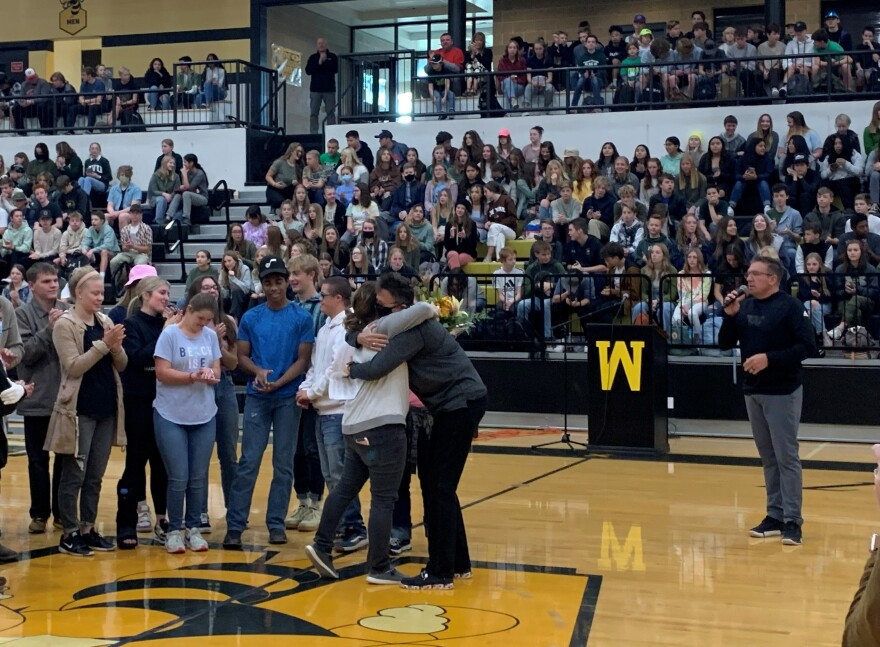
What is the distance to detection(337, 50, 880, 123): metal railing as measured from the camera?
63.4 ft

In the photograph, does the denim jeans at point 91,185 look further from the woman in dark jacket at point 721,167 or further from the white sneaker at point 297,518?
the white sneaker at point 297,518

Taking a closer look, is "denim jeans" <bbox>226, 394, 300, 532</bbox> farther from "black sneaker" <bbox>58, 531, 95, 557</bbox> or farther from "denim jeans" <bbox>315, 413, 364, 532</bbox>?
"black sneaker" <bbox>58, 531, 95, 557</bbox>

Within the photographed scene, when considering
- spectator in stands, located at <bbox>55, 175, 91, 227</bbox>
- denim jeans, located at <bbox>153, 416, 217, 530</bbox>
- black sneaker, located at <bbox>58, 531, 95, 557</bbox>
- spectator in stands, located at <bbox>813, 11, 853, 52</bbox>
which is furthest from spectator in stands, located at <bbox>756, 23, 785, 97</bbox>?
black sneaker, located at <bbox>58, 531, 95, 557</bbox>

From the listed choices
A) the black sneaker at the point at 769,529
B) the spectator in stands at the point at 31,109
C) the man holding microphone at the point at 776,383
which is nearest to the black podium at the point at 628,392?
the man holding microphone at the point at 776,383

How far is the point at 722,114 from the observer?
19.4 meters

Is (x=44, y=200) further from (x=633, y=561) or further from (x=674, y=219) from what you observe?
(x=633, y=561)

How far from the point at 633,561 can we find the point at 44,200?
50.7ft

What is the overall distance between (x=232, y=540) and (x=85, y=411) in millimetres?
1250

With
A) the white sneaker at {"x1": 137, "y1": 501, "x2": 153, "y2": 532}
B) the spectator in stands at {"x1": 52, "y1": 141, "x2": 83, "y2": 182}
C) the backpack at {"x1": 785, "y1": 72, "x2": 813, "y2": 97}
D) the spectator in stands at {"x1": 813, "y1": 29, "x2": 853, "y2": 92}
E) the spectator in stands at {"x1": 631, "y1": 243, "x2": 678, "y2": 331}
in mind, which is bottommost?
the white sneaker at {"x1": 137, "y1": 501, "x2": 153, "y2": 532}

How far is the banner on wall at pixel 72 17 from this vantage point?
28.2 meters

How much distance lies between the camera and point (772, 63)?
64.4ft

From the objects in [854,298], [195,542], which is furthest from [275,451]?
[854,298]

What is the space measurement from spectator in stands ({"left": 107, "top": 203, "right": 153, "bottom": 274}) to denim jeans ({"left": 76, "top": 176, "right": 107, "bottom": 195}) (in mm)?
2760

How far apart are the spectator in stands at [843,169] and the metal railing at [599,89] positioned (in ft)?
6.16
